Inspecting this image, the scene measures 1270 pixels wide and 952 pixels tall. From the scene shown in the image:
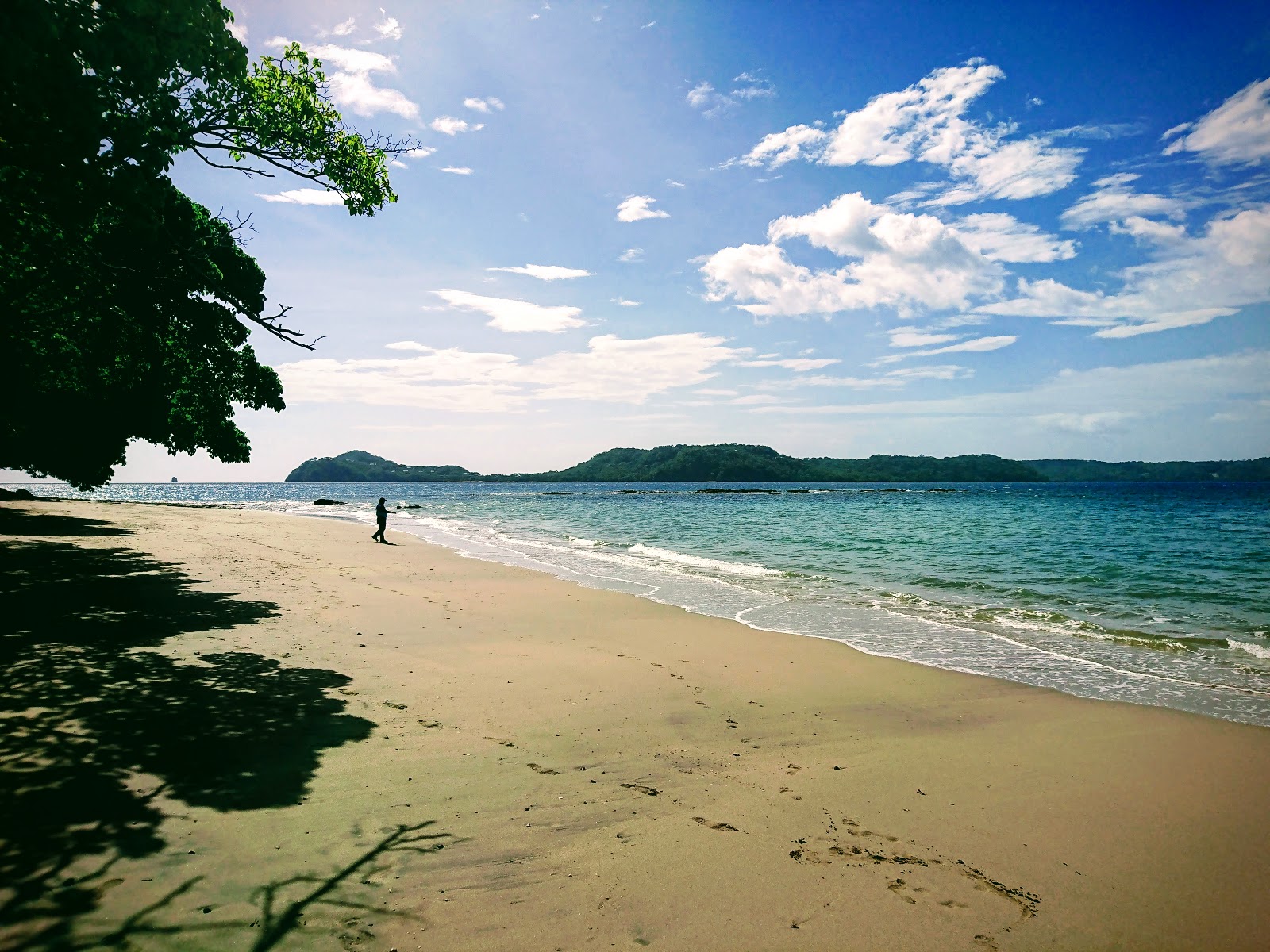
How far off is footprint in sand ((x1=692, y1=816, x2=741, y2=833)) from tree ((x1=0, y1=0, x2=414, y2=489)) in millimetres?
7481

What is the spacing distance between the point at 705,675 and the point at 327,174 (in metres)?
9.12

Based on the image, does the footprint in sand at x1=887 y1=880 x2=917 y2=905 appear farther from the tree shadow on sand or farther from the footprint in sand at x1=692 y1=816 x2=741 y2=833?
the tree shadow on sand

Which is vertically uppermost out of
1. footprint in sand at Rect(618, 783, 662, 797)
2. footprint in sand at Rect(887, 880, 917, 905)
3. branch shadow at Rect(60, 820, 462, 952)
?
branch shadow at Rect(60, 820, 462, 952)

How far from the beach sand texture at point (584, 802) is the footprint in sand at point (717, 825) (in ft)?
0.08

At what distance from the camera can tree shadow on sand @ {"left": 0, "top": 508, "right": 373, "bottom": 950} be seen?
3875 millimetres

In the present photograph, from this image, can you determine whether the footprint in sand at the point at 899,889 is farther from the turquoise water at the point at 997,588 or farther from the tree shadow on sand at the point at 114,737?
the turquoise water at the point at 997,588

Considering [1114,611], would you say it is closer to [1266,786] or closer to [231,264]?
[1266,786]

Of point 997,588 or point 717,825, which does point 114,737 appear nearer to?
point 717,825

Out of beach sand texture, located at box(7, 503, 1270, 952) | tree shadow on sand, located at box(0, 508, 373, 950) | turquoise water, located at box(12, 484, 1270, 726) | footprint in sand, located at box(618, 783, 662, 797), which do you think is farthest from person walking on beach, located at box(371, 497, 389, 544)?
footprint in sand, located at box(618, 783, 662, 797)

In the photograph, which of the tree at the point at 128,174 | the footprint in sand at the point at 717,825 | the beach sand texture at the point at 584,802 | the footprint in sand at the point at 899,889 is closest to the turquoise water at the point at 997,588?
the beach sand texture at the point at 584,802

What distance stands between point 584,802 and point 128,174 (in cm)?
815

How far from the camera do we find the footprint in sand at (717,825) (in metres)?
4.94

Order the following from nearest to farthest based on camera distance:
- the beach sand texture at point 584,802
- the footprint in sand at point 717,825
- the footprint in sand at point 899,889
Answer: the beach sand texture at point 584,802 < the footprint in sand at point 899,889 < the footprint in sand at point 717,825

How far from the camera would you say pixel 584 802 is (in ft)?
17.4
